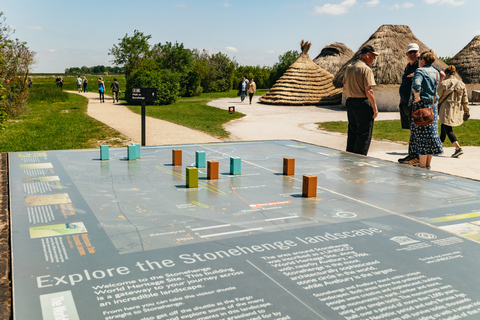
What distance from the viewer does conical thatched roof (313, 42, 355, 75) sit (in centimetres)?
3419

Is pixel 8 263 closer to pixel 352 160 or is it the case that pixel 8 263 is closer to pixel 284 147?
pixel 352 160

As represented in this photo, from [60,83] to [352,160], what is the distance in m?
38.1

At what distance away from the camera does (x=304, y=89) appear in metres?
26.9

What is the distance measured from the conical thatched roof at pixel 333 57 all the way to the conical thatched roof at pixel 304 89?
20.7 ft

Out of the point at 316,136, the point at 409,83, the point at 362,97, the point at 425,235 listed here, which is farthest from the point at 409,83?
the point at 316,136

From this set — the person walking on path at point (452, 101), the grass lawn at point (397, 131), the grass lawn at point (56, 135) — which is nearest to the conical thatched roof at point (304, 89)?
the grass lawn at point (397, 131)

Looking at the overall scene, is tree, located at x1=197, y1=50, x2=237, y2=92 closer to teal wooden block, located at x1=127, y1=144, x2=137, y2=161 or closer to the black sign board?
the black sign board

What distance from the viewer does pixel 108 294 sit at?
223cm

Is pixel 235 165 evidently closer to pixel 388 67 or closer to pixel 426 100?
pixel 426 100

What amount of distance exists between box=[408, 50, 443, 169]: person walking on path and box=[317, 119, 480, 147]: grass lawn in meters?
4.70

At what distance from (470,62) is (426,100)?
1036 inches

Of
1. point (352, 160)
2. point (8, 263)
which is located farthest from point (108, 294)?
point (352, 160)

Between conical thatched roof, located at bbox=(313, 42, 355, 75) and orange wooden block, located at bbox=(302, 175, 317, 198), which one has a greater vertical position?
conical thatched roof, located at bbox=(313, 42, 355, 75)

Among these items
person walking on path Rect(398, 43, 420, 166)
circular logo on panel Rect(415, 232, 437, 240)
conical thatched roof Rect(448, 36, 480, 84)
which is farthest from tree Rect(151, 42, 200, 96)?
circular logo on panel Rect(415, 232, 437, 240)
